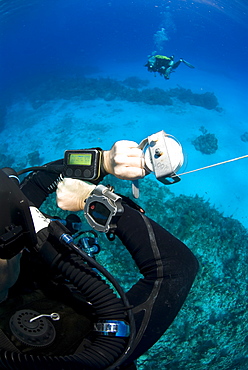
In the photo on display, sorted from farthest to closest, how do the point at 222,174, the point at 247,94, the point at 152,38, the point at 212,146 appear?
the point at 152,38, the point at 247,94, the point at 212,146, the point at 222,174

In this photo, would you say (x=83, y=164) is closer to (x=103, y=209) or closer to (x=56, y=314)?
(x=103, y=209)

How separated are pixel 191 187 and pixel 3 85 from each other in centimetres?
2902

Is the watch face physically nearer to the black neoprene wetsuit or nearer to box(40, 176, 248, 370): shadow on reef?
the black neoprene wetsuit

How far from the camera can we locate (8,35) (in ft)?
143

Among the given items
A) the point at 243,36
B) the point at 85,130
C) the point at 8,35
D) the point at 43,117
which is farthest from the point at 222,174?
the point at 8,35

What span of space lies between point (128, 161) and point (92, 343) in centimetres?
112

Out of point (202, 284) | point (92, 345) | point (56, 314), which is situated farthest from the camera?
point (202, 284)

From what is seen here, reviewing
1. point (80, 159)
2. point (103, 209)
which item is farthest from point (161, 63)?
point (103, 209)

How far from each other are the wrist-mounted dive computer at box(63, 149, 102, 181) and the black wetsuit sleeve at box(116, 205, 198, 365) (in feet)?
1.50

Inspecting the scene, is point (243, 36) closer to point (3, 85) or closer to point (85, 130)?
point (3, 85)

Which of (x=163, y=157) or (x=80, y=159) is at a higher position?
(x=163, y=157)

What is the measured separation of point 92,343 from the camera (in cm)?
115

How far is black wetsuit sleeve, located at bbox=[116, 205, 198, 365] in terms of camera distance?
138 centimetres

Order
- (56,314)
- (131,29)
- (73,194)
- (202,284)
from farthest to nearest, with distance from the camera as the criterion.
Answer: (131,29) → (202,284) → (73,194) → (56,314)
